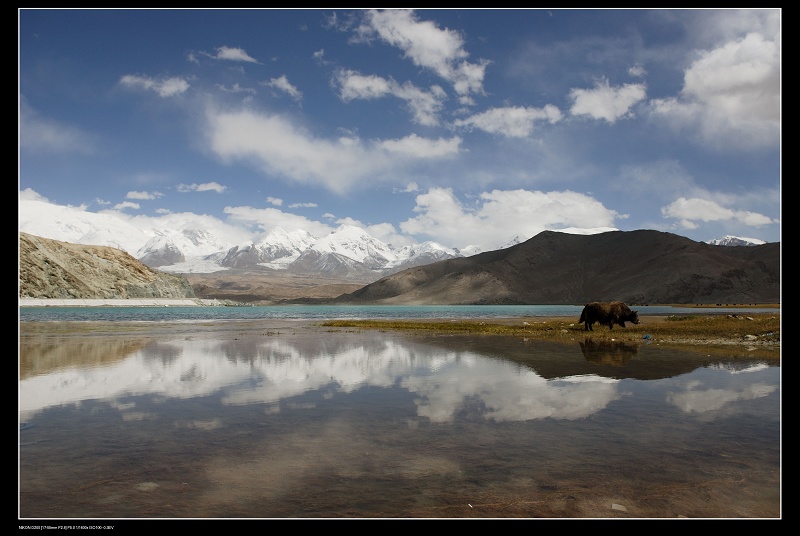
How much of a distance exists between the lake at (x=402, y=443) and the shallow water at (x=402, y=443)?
4cm

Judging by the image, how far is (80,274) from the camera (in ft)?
523

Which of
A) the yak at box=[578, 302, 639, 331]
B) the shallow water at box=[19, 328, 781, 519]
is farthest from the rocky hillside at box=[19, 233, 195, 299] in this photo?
the shallow water at box=[19, 328, 781, 519]

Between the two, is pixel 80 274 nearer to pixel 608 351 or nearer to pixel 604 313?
pixel 604 313

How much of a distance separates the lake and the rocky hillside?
14776cm

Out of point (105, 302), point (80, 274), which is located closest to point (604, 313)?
point (105, 302)

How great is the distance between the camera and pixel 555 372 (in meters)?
18.9

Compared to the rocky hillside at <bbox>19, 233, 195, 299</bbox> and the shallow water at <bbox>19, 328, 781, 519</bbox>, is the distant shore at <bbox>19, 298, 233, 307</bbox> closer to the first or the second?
the rocky hillside at <bbox>19, 233, 195, 299</bbox>

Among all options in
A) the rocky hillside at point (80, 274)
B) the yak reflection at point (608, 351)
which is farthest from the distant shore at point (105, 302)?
the yak reflection at point (608, 351)

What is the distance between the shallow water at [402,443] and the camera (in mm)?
6730

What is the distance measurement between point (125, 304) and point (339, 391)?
569 ft

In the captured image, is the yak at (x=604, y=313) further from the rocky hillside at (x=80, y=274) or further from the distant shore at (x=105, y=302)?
the rocky hillside at (x=80, y=274)

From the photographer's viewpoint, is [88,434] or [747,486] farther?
[88,434]
